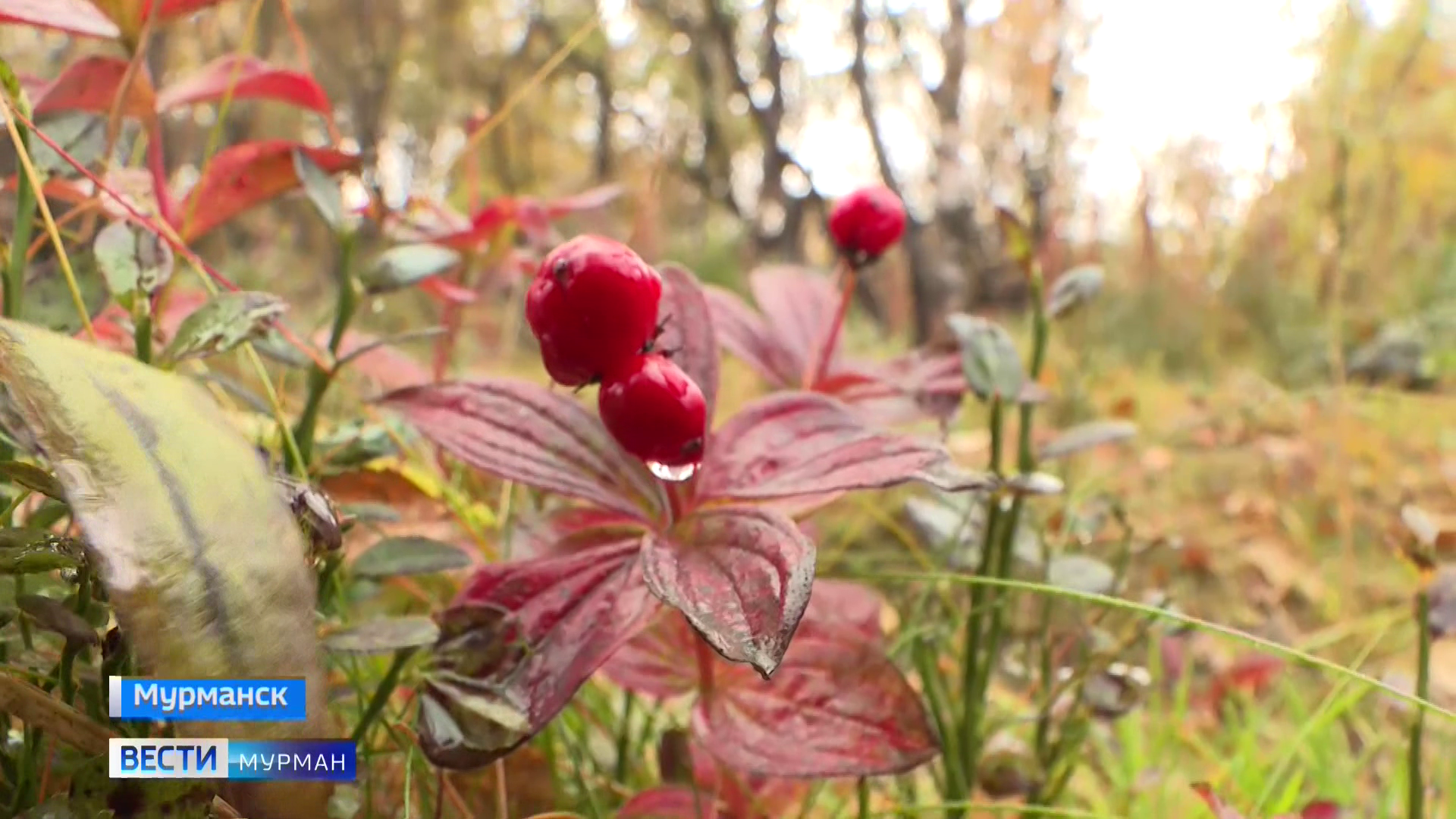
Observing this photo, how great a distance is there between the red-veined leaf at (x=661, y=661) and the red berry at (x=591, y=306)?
16cm

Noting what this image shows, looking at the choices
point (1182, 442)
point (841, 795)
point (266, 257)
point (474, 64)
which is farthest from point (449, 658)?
point (474, 64)

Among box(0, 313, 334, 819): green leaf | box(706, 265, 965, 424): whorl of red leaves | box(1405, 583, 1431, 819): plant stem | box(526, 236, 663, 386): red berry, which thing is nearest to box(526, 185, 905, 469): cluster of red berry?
box(526, 236, 663, 386): red berry

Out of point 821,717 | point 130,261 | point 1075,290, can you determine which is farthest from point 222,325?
point 1075,290

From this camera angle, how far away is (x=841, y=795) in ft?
1.86

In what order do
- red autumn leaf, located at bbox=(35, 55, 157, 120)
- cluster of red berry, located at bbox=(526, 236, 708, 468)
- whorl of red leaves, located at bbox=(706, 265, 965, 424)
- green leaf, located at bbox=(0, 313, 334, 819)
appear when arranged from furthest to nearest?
whorl of red leaves, located at bbox=(706, 265, 965, 424)
red autumn leaf, located at bbox=(35, 55, 157, 120)
cluster of red berry, located at bbox=(526, 236, 708, 468)
green leaf, located at bbox=(0, 313, 334, 819)

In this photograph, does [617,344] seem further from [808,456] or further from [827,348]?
[827,348]

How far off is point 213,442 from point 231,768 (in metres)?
0.08

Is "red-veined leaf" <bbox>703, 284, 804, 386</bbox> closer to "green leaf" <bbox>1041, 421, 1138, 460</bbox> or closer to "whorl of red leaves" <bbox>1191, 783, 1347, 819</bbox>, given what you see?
"green leaf" <bbox>1041, 421, 1138, 460</bbox>

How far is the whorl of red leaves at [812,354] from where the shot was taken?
1.68ft

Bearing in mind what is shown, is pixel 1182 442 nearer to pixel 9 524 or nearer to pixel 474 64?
pixel 9 524

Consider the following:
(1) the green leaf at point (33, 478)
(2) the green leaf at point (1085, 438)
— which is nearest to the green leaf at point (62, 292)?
(1) the green leaf at point (33, 478)

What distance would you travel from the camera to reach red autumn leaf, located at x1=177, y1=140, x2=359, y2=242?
44 centimetres

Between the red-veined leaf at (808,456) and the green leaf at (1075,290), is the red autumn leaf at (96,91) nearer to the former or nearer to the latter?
the red-veined leaf at (808,456)

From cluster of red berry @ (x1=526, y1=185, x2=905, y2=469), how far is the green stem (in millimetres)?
192
